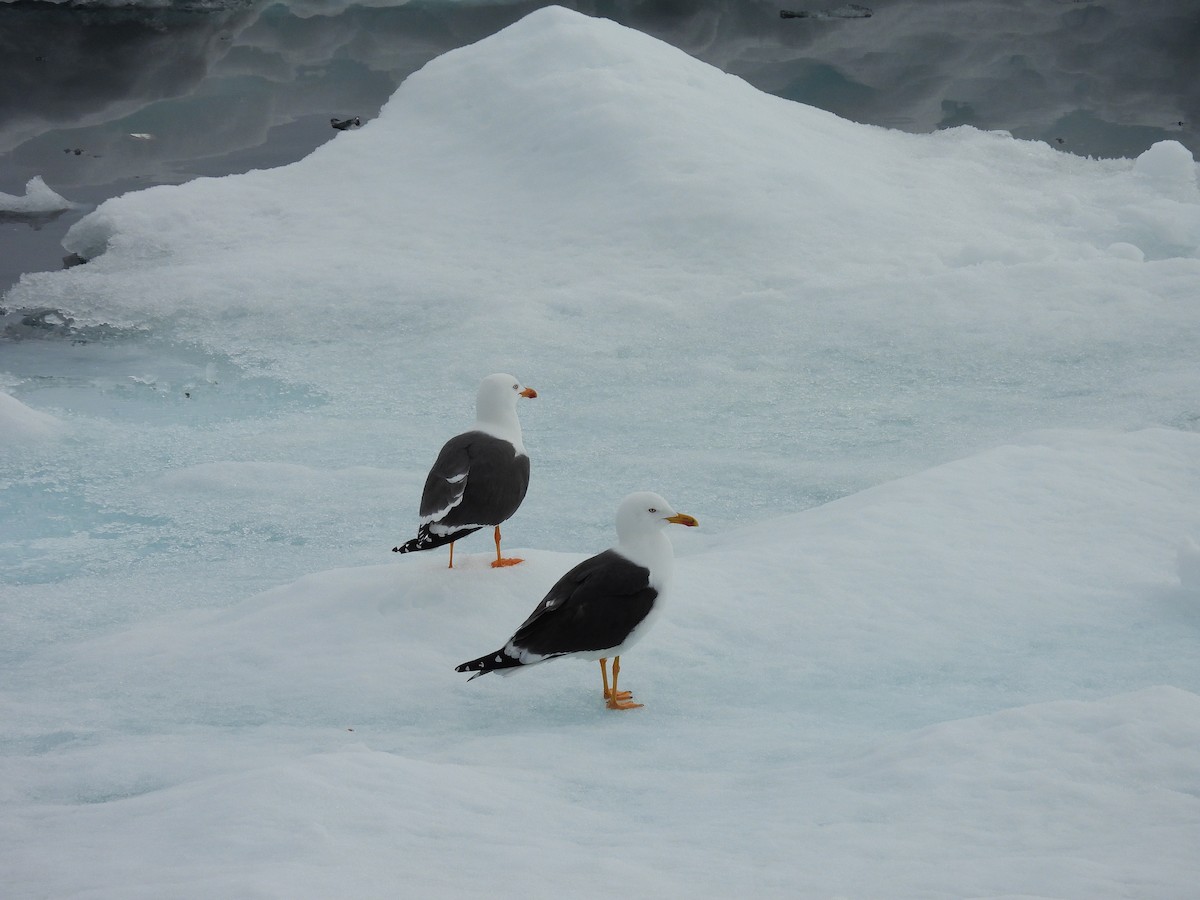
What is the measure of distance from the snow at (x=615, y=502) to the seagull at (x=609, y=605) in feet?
0.60

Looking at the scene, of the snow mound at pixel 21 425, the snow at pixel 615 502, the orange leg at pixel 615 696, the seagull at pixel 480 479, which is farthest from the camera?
the snow mound at pixel 21 425

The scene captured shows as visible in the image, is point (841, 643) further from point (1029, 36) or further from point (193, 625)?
point (1029, 36)

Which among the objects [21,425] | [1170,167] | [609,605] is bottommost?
[21,425]

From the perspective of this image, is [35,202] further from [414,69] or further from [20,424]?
[414,69]

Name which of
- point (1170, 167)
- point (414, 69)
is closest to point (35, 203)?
point (414, 69)

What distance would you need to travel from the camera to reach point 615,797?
273cm

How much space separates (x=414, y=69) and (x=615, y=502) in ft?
32.6

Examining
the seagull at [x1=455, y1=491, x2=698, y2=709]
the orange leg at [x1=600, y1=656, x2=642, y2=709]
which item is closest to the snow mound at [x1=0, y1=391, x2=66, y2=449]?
the seagull at [x1=455, y1=491, x2=698, y2=709]

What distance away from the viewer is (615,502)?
16.3 feet

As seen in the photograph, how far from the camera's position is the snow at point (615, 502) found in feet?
8.08

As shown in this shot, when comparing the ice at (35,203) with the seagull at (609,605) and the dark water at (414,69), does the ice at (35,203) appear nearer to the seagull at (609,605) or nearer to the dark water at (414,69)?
the dark water at (414,69)

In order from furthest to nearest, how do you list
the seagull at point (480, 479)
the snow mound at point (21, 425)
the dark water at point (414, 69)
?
the dark water at point (414, 69) → the snow mound at point (21, 425) → the seagull at point (480, 479)

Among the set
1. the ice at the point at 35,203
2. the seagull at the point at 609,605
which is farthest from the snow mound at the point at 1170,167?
the ice at the point at 35,203

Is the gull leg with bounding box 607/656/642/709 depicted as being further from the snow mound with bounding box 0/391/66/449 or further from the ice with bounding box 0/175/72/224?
the ice with bounding box 0/175/72/224
